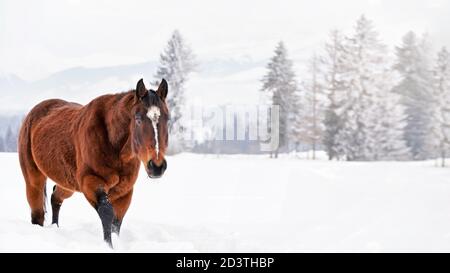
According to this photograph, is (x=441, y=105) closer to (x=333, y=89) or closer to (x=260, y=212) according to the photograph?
(x=333, y=89)

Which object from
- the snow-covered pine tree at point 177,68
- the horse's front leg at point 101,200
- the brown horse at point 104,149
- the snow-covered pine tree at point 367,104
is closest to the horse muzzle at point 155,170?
the brown horse at point 104,149

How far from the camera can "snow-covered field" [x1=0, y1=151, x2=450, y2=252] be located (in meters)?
6.18

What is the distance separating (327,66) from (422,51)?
17.6 feet

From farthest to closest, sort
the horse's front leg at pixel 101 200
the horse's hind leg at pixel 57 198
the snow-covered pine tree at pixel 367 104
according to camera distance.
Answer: the snow-covered pine tree at pixel 367 104 < the horse's hind leg at pixel 57 198 < the horse's front leg at pixel 101 200

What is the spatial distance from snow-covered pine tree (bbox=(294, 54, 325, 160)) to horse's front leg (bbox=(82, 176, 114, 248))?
72.9 feet

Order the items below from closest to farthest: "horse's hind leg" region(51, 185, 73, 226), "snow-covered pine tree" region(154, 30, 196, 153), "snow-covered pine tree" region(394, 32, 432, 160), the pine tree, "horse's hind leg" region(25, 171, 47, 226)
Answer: "horse's hind leg" region(25, 171, 47, 226) < "horse's hind leg" region(51, 185, 73, 226) < the pine tree < "snow-covered pine tree" region(154, 30, 196, 153) < "snow-covered pine tree" region(394, 32, 432, 160)

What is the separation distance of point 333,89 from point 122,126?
22.2 metres

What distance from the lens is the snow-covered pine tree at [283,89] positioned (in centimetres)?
2703

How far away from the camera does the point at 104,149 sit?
17.6 feet

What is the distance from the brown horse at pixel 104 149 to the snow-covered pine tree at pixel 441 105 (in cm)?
2118

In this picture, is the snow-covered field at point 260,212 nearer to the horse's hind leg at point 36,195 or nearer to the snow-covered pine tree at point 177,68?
the horse's hind leg at point 36,195

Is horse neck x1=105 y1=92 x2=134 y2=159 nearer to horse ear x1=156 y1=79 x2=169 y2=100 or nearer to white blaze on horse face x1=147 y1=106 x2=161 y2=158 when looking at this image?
horse ear x1=156 y1=79 x2=169 y2=100

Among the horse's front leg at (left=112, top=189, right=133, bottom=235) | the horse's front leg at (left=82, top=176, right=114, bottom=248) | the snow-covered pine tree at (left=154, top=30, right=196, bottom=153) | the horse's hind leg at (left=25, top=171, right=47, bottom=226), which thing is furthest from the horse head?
the snow-covered pine tree at (left=154, top=30, right=196, bottom=153)
